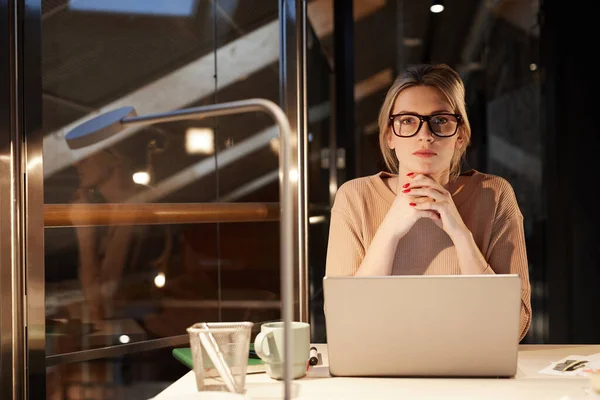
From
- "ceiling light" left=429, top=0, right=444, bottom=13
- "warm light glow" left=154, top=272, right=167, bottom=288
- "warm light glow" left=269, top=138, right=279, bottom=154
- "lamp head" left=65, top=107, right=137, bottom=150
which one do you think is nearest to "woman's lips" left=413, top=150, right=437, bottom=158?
"warm light glow" left=269, top=138, right=279, bottom=154

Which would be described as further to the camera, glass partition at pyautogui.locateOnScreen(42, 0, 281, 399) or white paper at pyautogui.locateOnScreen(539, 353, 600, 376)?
glass partition at pyautogui.locateOnScreen(42, 0, 281, 399)

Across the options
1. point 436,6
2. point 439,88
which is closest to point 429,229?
point 439,88

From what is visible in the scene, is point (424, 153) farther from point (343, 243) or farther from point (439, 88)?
point (343, 243)

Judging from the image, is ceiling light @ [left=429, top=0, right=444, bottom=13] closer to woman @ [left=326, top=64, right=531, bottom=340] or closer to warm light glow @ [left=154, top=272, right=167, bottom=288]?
woman @ [left=326, top=64, right=531, bottom=340]

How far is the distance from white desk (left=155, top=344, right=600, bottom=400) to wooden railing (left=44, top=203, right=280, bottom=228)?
1027mm

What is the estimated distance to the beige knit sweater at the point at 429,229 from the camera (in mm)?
2293

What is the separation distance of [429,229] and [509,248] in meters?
0.28

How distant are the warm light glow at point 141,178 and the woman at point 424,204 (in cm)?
73

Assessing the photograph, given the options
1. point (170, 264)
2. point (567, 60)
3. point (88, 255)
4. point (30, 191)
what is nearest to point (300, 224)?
point (170, 264)

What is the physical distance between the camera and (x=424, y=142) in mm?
2439

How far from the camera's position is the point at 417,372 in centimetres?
146

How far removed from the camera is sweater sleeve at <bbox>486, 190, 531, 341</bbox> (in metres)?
2.19

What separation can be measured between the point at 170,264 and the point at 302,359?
1.28 meters

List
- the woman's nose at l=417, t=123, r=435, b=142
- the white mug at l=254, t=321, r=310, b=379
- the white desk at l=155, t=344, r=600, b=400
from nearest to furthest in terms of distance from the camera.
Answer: the white desk at l=155, t=344, r=600, b=400
the white mug at l=254, t=321, r=310, b=379
the woman's nose at l=417, t=123, r=435, b=142
